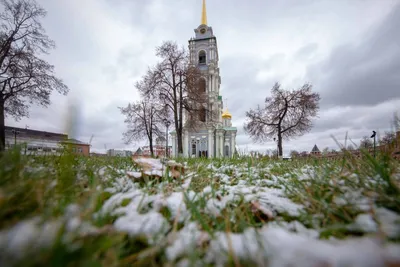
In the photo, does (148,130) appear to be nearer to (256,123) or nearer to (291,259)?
(256,123)

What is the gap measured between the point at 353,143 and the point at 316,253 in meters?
1.50

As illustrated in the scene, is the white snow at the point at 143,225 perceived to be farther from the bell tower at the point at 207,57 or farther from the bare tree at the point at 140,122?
the bell tower at the point at 207,57

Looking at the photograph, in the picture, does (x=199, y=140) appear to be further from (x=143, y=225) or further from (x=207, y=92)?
(x=143, y=225)

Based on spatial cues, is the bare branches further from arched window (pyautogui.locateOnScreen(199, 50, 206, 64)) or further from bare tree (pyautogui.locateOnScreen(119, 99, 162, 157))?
arched window (pyautogui.locateOnScreen(199, 50, 206, 64))

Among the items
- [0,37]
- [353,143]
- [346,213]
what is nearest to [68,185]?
[346,213]

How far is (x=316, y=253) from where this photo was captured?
41 centimetres

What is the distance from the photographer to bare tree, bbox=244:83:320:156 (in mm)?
16938

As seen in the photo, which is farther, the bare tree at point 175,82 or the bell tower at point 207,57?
the bell tower at point 207,57

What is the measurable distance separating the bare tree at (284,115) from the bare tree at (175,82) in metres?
6.94

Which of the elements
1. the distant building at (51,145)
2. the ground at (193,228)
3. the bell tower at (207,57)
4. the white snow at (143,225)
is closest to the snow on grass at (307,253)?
the ground at (193,228)

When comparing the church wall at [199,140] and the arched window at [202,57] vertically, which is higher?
the arched window at [202,57]

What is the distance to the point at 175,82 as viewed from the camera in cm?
1565

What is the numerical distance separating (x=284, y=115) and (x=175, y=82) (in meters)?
11.2

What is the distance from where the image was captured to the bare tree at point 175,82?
14.7 m
